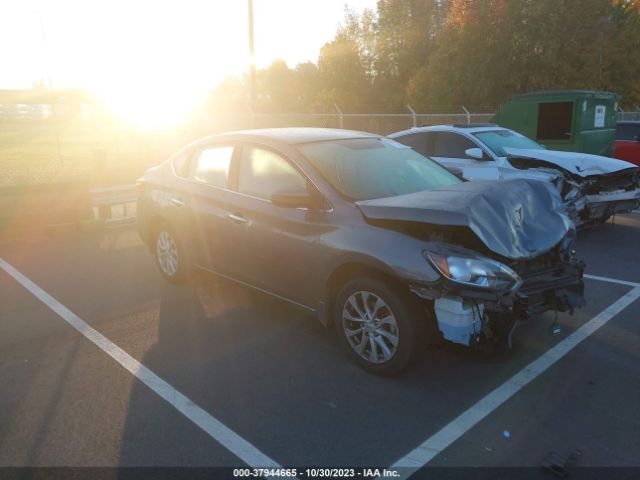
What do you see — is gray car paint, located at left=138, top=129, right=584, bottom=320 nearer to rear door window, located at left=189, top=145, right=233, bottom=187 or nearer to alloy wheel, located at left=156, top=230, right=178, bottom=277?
rear door window, located at left=189, top=145, right=233, bottom=187

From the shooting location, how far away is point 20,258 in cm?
747

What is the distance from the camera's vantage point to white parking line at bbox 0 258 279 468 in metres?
3.13

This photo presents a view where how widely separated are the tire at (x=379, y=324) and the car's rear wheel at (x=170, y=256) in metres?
2.32

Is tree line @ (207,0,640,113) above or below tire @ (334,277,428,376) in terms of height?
above

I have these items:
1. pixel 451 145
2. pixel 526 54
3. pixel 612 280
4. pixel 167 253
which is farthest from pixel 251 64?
pixel 612 280

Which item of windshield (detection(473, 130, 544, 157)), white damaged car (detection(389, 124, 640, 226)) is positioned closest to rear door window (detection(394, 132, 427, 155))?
white damaged car (detection(389, 124, 640, 226))

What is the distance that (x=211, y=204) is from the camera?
5199 millimetres

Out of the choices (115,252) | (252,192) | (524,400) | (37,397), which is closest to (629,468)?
(524,400)

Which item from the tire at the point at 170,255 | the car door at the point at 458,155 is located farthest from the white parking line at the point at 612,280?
the tire at the point at 170,255

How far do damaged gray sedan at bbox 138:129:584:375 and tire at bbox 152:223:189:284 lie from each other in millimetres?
285

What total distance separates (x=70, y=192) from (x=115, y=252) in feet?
7.08

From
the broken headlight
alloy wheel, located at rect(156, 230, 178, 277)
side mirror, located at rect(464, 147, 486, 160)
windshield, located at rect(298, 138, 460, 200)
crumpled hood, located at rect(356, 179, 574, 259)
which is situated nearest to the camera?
the broken headlight

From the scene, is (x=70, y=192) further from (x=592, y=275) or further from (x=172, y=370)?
(x=592, y=275)

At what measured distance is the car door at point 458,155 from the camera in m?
8.25
